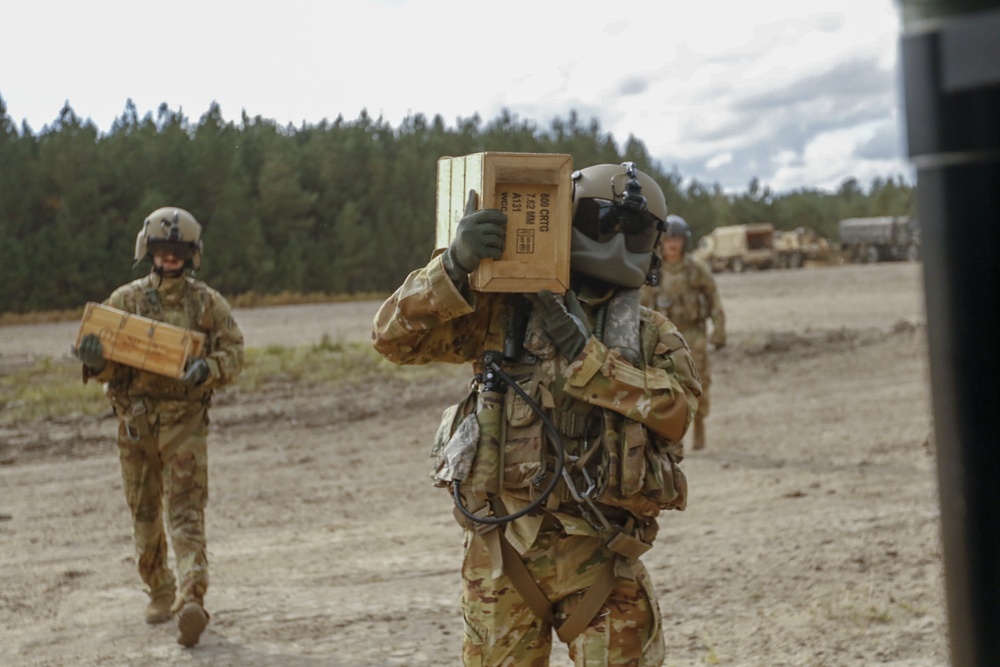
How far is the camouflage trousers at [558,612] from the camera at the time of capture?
3.55 m

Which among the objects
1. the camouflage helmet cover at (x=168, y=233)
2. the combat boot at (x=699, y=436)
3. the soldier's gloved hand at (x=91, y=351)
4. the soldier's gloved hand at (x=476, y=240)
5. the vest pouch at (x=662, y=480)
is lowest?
the combat boot at (x=699, y=436)

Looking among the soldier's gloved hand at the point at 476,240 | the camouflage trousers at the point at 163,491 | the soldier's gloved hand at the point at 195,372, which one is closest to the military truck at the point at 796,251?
the soldier's gloved hand at the point at 195,372

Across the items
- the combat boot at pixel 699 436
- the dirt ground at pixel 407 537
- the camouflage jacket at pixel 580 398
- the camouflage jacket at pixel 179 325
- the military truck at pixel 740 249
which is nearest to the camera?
the camouflage jacket at pixel 580 398

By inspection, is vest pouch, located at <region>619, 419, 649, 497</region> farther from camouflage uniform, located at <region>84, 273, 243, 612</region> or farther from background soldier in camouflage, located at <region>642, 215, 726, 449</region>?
background soldier in camouflage, located at <region>642, 215, 726, 449</region>

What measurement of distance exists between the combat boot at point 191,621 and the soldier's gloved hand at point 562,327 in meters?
3.10

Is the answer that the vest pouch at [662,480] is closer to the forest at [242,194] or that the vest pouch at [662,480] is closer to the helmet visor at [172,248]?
the helmet visor at [172,248]

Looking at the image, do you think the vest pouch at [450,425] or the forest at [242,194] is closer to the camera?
the vest pouch at [450,425]

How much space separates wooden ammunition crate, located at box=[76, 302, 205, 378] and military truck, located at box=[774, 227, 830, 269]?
44.2 m

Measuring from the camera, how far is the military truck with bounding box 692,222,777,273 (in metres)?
47.7

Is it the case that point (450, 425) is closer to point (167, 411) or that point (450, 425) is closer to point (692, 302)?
point (167, 411)

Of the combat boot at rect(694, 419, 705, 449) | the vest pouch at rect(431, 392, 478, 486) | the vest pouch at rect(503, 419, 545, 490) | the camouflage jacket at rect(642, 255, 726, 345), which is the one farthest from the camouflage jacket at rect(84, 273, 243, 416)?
the combat boot at rect(694, 419, 705, 449)

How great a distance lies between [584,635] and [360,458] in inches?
311

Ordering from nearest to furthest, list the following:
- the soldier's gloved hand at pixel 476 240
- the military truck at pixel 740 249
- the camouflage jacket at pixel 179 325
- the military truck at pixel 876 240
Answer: the soldier's gloved hand at pixel 476 240
the camouflage jacket at pixel 179 325
the military truck at pixel 876 240
the military truck at pixel 740 249

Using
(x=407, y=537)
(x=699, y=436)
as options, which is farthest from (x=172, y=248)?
(x=699, y=436)
